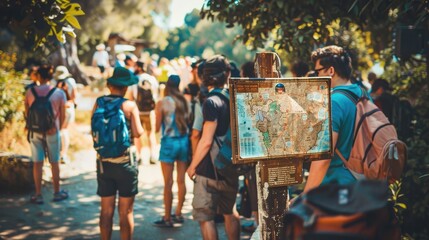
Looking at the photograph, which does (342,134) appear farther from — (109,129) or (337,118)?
(109,129)

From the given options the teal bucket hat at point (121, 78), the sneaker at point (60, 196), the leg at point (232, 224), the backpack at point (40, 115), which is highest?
the teal bucket hat at point (121, 78)

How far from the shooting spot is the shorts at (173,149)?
232 inches

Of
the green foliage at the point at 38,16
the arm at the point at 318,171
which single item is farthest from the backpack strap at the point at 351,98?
the green foliage at the point at 38,16

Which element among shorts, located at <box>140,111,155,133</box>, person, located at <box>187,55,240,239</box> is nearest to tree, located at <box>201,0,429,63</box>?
person, located at <box>187,55,240,239</box>

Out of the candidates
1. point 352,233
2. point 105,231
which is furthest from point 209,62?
point 352,233

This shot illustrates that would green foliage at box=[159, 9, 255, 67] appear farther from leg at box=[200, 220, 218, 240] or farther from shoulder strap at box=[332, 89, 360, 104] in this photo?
shoulder strap at box=[332, 89, 360, 104]

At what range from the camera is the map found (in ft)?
9.25

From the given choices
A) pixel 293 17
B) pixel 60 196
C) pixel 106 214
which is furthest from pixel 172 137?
pixel 60 196

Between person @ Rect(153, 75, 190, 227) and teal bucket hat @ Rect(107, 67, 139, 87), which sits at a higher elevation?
teal bucket hat @ Rect(107, 67, 139, 87)

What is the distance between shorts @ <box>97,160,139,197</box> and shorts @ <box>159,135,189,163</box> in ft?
3.95

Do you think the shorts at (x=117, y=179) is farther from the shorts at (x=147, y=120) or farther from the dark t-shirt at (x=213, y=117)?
the shorts at (x=147, y=120)

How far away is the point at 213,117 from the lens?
13.7ft

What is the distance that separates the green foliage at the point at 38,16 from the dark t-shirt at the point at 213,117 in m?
1.30

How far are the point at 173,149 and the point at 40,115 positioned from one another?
2.03m
